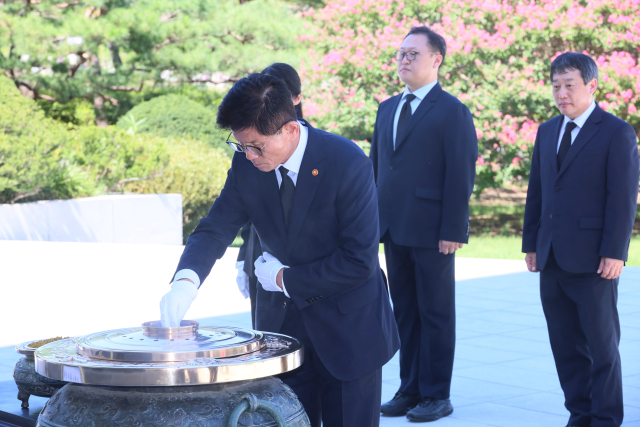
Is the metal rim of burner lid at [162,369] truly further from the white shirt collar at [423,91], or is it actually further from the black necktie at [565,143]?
the white shirt collar at [423,91]

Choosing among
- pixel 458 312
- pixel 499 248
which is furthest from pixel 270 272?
pixel 499 248

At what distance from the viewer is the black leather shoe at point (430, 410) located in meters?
3.76

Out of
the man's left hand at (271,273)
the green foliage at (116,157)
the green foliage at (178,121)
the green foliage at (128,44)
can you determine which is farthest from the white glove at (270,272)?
the green foliage at (128,44)

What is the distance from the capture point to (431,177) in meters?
3.87

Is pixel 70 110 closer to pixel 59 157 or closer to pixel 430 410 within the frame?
pixel 59 157

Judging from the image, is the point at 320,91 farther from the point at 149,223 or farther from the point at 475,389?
the point at 475,389

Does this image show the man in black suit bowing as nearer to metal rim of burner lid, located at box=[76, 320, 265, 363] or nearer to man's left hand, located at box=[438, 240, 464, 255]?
man's left hand, located at box=[438, 240, 464, 255]

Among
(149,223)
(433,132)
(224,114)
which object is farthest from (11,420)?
(149,223)

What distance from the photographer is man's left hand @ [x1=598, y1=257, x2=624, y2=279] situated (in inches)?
132

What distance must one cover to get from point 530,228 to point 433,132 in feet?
2.18

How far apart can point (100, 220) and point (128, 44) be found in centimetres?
663

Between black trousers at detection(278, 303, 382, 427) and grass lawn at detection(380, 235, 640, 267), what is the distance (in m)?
8.63

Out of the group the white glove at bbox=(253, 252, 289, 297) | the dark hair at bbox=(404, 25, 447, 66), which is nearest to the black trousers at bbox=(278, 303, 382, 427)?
the white glove at bbox=(253, 252, 289, 297)

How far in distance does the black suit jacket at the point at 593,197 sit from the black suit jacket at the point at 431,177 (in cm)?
42
